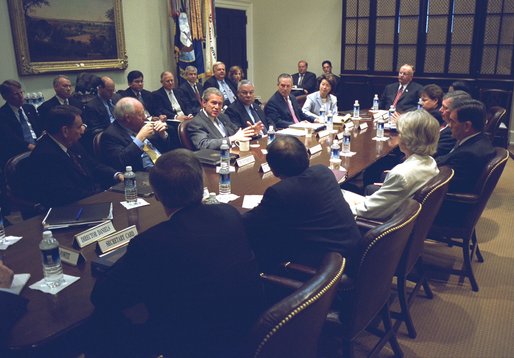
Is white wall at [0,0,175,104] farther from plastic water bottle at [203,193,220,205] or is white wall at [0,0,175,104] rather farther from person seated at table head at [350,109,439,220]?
person seated at table head at [350,109,439,220]

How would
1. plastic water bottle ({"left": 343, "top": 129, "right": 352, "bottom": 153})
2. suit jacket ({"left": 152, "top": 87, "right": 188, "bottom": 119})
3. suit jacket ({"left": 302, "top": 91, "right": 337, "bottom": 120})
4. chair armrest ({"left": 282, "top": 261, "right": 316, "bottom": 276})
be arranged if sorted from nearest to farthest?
chair armrest ({"left": 282, "top": 261, "right": 316, "bottom": 276}), plastic water bottle ({"left": 343, "top": 129, "right": 352, "bottom": 153}), suit jacket ({"left": 302, "top": 91, "right": 337, "bottom": 120}), suit jacket ({"left": 152, "top": 87, "right": 188, "bottom": 119})

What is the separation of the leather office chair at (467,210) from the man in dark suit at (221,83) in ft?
14.7

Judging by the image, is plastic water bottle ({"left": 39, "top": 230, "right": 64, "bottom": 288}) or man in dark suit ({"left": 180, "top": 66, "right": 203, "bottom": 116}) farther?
man in dark suit ({"left": 180, "top": 66, "right": 203, "bottom": 116})

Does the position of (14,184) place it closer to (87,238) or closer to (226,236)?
(87,238)

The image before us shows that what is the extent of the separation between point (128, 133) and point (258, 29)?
6.98m

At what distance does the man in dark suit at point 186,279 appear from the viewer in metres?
1.38

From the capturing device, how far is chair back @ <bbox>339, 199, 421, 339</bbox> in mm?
1762

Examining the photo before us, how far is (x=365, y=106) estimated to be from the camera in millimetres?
8367

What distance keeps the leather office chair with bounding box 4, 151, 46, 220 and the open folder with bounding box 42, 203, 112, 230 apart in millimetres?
404

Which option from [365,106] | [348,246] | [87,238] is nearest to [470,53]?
[365,106]

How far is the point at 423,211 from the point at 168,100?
4.92 meters

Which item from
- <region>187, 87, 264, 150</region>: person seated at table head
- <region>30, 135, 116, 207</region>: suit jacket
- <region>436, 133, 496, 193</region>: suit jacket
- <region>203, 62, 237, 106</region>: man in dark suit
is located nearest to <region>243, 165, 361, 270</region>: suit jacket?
<region>30, 135, 116, 207</region>: suit jacket

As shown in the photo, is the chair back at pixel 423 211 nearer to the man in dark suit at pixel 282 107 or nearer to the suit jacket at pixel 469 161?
the suit jacket at pixel 469 161

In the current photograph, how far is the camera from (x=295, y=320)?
1199 mm
